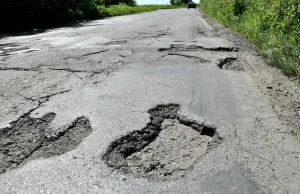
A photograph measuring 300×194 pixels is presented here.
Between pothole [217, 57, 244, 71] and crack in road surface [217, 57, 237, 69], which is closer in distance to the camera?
pothole [217, 57, 244, 71]

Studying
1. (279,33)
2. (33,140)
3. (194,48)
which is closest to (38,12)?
(194,48)

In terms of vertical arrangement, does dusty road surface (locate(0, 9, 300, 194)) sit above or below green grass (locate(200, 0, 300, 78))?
below

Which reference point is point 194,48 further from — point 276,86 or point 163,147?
point 163,147

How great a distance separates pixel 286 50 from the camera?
502 cm

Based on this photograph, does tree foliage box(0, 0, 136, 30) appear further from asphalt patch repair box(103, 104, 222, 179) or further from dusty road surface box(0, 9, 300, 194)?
asphalt patch repair box(103, 104, 222, 179)

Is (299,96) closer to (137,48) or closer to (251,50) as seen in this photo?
(251,50)

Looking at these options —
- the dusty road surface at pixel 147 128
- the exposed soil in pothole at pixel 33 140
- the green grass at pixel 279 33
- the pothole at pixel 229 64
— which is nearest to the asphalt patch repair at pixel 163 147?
the dusty road surface at pixel 147 128

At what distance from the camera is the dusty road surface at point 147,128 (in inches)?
75.0

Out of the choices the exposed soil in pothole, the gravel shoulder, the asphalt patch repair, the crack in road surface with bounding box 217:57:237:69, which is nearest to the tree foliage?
the crack in road surface with bounding box 217:57:237:69

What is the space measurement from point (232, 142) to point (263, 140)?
261mm

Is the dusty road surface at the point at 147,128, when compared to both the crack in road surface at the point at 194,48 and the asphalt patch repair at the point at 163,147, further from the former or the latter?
the crack in road surface at the point at 194,48

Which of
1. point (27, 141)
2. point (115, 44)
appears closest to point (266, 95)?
point (27, 141)

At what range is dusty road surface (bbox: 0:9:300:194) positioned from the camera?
1.91 m

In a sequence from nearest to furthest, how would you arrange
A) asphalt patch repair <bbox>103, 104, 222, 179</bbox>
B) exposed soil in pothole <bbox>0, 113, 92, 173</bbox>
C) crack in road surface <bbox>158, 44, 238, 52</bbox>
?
asphalt patch repair <bbox>103, 104, 222, 179</bbox> → exposed soil in pothole <bbox>0, 113, 92, 173</bbox> → crack in road surface <bbox>158, 44, 238, 52</bbox>
